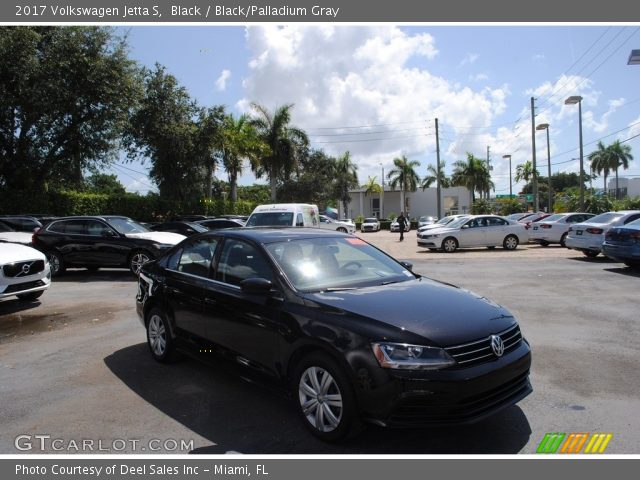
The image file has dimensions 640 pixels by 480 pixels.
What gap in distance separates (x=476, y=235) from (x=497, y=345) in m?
17.6

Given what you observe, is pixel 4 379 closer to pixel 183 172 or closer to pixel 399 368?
pixel 399 368

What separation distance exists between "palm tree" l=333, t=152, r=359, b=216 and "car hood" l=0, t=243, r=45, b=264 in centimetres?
5654

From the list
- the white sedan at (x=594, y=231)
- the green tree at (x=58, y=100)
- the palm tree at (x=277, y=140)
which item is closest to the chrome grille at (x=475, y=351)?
the white sedan at (x=594, y=231)

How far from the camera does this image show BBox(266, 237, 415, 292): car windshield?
14.1 feet

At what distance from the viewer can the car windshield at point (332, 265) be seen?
4.30 m

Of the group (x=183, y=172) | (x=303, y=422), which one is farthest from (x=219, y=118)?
(x=303, y=422)

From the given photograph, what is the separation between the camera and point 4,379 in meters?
5.26

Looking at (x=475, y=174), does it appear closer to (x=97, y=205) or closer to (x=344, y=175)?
(x=344, y=175)

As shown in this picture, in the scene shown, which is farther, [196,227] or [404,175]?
[404,175]

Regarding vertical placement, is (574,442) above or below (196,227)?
below

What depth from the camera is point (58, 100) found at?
72.2ft

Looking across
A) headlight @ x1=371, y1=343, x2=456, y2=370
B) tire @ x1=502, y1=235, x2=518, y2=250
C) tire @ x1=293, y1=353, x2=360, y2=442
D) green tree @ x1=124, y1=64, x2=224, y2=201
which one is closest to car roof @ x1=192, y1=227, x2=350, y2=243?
tire @ x1=293, y1=353, x2=360, y2=442

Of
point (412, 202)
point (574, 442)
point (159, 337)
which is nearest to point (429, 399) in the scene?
point (574, 442)

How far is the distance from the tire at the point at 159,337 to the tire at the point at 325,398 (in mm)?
2220
